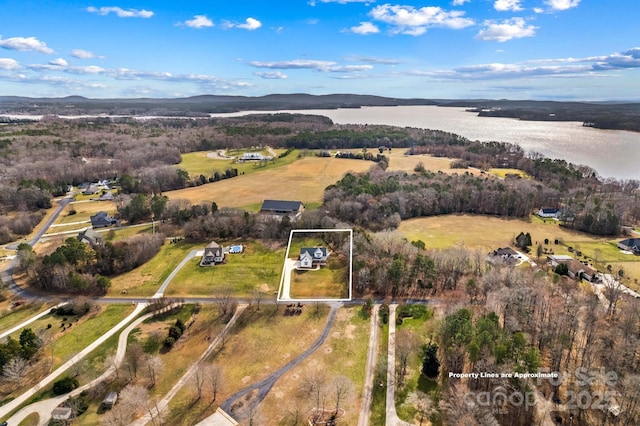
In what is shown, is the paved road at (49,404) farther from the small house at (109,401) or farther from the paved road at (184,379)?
the paved road at (184,379)

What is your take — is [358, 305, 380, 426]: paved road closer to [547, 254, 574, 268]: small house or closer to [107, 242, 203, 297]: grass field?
[107, 242, 203, 297]: grass field

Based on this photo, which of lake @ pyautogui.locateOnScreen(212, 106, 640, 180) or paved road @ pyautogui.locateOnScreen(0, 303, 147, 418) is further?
lake @ pyautogui.locateOnScreen(212, 106, 640, 180)

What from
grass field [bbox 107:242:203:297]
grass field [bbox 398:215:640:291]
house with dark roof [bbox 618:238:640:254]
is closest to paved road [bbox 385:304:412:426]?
grass field [bbox 398:215:640:291]

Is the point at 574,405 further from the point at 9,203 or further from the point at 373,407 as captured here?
the point at 9,203

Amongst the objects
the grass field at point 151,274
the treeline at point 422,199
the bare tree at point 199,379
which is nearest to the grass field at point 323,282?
the bare tree at point 199,379

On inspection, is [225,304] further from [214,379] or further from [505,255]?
[505,255]

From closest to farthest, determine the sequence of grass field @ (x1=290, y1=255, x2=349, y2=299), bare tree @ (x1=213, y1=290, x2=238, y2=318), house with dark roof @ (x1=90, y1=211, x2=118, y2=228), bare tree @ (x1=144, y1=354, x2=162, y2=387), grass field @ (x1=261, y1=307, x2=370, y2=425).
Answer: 1. grass field @ (x1=261, y1=307, x2=370, y2=425)
2. bare tree @ (x1=144, y1=354, x2=162, y2=387)
3. bare tree @ (x1=213, y1=290, x2=238, y2=318)
4. grass field @ (x1=290, y1=255, x2=349, y2=299)
5. house with dark roof @ (x1=90, y1=211, x2=118, y2=228)

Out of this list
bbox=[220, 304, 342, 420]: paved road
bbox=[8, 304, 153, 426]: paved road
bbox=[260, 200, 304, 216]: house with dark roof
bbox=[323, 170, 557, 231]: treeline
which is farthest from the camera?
bbox=[260, 200, 304, 216]: house with dark roof

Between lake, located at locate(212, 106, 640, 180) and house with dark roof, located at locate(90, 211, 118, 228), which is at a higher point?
lake, located at locate(212, 106, 640, 180)
